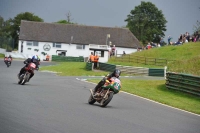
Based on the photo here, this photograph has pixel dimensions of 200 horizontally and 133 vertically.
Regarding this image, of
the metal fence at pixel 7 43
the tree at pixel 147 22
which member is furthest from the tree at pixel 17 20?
the metal fence at pixel 7 43

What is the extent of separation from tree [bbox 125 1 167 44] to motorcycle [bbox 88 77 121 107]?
351ft

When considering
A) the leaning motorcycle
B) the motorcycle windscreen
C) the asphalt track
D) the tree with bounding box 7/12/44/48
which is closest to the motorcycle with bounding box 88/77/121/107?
the motorcycle windscreen

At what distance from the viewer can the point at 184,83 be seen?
86.1 feet

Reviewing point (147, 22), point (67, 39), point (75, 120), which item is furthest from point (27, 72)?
point (147, 22)

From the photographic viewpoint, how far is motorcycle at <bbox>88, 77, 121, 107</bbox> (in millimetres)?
15555

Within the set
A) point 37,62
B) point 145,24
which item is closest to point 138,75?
point 37,62

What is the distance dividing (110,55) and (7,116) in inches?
2054

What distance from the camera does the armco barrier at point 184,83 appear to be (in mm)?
24884

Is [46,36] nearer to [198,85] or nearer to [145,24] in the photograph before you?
[145,24]

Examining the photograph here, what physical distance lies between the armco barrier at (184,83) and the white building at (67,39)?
73.2 m

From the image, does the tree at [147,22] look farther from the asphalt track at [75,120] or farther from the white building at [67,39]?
the asphalt track at [75,120]

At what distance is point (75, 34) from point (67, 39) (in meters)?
2.44

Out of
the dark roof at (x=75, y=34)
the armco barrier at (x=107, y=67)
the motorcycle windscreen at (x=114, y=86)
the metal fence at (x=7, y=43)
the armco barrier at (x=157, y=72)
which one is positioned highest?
the dark roof at (x=75, y=34)

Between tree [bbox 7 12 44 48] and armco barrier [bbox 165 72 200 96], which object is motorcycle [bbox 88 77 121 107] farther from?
tree [bbox 7 12 44 48]
